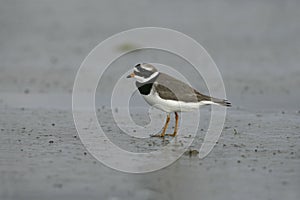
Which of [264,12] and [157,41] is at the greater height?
[264,12]

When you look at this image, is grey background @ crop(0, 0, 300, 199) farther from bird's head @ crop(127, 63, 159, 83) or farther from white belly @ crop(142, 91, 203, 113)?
bird's head @ crop(127, 63, 159, 83)

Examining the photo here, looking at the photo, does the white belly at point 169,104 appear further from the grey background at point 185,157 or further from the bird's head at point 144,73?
the grey background at point 185,157

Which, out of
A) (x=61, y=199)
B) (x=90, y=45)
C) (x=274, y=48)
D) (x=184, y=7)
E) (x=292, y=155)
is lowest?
(x=61, y=199)

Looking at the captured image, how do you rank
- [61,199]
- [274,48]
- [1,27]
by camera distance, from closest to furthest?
[61,199], [274,48], [1,27]

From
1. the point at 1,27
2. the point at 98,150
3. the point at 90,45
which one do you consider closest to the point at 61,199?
the point at 98,150

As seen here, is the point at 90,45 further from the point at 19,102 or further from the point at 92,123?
the point at 92,123

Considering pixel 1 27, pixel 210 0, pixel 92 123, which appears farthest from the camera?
pixel 210 0

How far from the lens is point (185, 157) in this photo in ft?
27.3

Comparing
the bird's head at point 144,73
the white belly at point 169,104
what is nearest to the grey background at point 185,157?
the white belly at point 169,104

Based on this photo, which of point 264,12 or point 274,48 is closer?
point 274,48

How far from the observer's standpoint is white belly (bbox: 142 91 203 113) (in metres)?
9.56

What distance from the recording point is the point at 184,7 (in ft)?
61.8

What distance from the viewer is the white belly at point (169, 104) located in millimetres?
9562

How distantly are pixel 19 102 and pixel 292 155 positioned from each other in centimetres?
572
